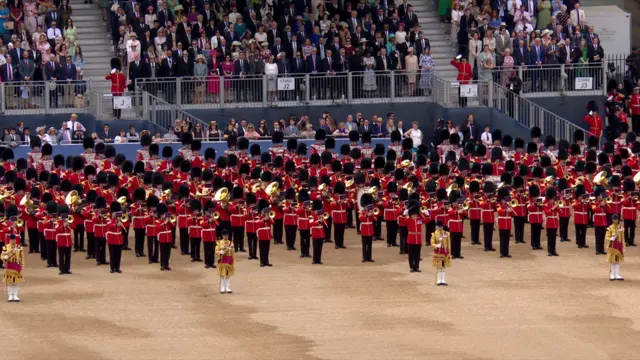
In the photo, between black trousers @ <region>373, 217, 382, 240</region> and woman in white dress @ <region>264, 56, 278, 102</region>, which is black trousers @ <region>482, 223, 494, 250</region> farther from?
woman in white dress @ <region>264, 56, 278, 102</region>

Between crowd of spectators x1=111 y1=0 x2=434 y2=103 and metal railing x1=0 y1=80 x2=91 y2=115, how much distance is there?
Answer: 1.21m

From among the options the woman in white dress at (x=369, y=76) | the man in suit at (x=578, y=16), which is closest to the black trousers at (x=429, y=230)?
the woman in white dress at (x=369, y=76)

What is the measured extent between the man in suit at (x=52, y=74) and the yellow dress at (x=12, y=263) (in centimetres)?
1113

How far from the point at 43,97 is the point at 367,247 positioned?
33.9 feet

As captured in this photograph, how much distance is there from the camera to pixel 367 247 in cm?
3434

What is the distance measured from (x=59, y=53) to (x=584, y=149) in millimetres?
11266

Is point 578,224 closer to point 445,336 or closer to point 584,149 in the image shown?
point 584,149

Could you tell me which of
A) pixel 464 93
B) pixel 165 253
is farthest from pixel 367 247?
pixel 464 93

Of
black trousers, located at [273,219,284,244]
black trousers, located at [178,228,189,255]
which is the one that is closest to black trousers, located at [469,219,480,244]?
black trousers, located at [273,219,284,244]

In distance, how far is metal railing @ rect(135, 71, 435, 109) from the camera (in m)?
42.4

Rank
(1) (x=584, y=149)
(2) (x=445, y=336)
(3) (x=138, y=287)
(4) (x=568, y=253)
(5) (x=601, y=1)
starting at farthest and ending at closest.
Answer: (5) (x=601, y=1), (1) (x=584, y=149), (4) (x=568, y=253), (3) (x=138, y=287), (2) (x=445, y=336)

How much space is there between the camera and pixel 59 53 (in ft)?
138

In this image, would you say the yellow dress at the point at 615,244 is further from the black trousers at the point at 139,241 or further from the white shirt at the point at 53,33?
the white shirt at the point at 53,33

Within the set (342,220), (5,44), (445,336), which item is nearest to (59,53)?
(5,44)
